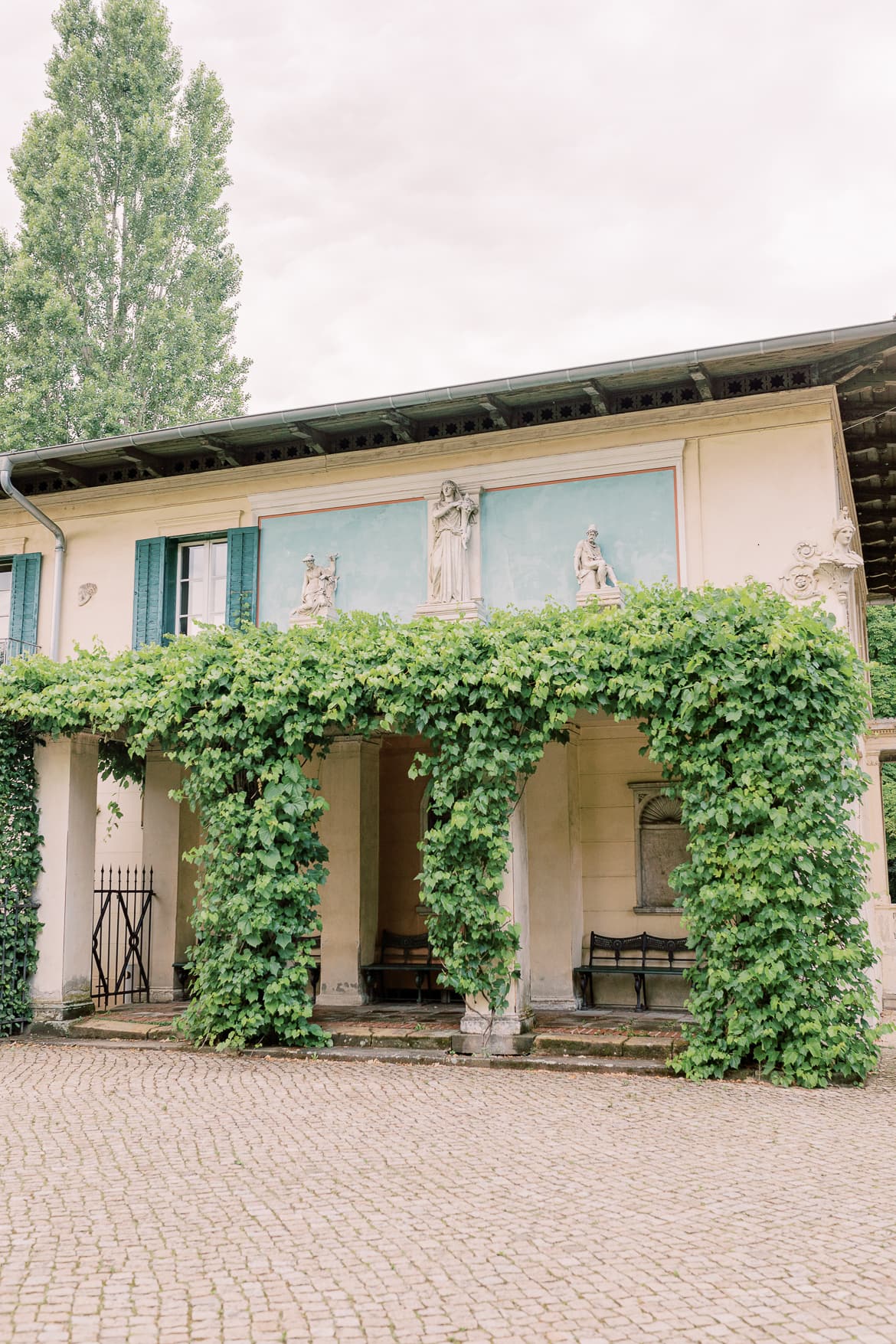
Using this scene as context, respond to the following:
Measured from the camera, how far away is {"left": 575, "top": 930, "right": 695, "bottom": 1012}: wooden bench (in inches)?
458

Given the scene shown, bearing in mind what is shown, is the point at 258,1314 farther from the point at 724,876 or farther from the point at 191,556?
the point at 191,556

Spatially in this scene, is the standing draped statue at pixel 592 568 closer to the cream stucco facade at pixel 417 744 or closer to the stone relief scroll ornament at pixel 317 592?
the cream stucco facade at pixel 417 744

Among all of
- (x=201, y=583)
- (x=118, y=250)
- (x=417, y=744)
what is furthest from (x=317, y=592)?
(x=118, y=250)

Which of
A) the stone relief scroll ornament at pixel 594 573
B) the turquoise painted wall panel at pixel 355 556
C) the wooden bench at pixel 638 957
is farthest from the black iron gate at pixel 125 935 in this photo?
the stone relief scroll ornament at pixel 594 573

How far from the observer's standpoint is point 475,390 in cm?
1125

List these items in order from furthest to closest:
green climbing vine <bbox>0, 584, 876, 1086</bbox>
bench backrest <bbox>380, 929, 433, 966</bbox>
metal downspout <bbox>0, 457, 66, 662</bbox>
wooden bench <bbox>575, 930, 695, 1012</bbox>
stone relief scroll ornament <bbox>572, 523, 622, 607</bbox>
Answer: metal downspout <bbox>0, 457, 66, 662</bbox>, bench backrest <bbox>380, 929, 433, 966</bbox>, wooden bench <bbox>575, 930, 695, 1012</bbox>, stone relief scroll ornament <bbox>572, 523, 622, 607</bbox>, green climbing vine <bbox>0, 584, 876, 1086</bbox>

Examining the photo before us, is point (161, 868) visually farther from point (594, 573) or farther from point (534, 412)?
point (534, 412)

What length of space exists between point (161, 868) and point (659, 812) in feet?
19.3

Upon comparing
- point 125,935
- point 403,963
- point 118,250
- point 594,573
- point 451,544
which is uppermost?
point 118,250

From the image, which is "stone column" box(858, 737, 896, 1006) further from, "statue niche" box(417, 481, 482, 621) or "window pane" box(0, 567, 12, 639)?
"window pane" box(0, 567, 12, 639)

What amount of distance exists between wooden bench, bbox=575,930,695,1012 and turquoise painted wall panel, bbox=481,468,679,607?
3.68 meters

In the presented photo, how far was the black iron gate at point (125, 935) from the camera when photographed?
12.8 meters

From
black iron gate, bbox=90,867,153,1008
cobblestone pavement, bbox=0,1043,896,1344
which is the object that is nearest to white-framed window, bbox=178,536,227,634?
black iron gate, bbox=90,867,153,1008

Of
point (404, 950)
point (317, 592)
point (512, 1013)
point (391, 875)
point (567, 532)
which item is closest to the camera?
point (512, 1013)
